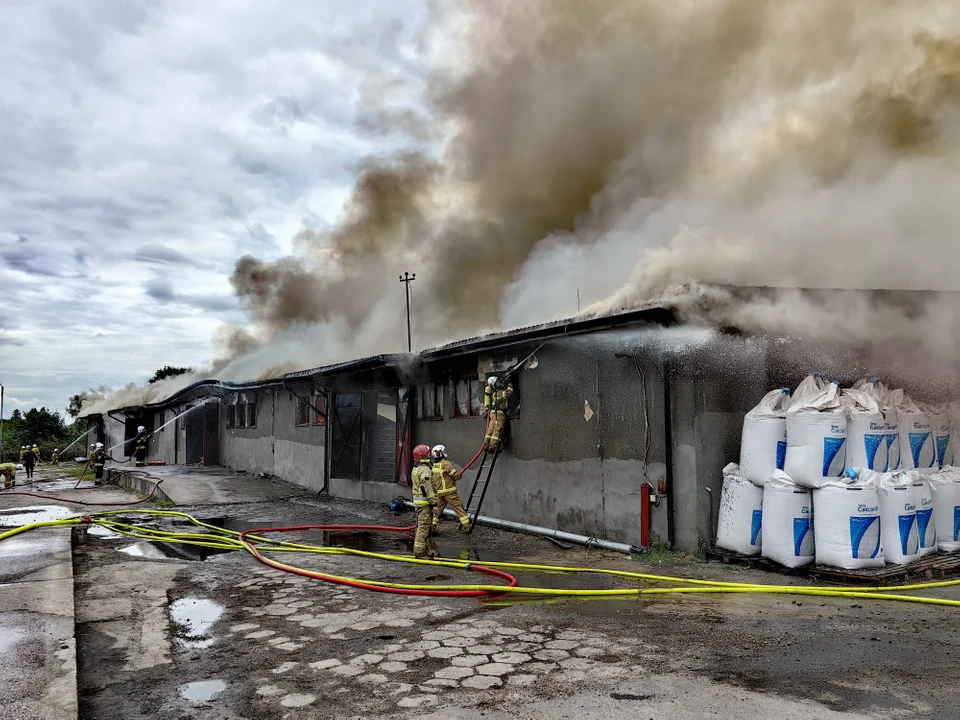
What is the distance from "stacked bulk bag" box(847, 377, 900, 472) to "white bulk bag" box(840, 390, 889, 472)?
0.06m

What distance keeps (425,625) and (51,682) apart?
2417 millimetres

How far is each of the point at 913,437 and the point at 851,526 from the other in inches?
60.7

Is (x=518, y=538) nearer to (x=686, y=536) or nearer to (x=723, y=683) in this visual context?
(x=686, y=536)

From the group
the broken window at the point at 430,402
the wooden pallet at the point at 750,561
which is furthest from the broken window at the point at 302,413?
the wooden pallet at the point at 750,561

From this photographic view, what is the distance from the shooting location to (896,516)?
21.4 ft

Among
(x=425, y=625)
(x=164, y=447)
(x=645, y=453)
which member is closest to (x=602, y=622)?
(x=425, y=625)

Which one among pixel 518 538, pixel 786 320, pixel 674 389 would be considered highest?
pixel 786 320

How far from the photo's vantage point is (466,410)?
1178 cm

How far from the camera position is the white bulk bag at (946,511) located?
23.1 feet

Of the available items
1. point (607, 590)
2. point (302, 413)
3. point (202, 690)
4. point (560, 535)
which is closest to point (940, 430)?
point (607, 590)

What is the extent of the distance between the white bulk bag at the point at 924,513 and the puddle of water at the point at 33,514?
498 inches

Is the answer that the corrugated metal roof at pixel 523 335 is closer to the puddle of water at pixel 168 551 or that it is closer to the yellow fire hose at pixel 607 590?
the yellow fire hose at pixel 607 590

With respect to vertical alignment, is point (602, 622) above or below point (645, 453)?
below

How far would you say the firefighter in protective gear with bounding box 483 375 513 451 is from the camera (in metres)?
10.1
